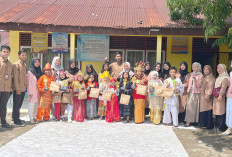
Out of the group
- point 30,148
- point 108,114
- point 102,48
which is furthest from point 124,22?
point 30,148

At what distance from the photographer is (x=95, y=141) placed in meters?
4.61

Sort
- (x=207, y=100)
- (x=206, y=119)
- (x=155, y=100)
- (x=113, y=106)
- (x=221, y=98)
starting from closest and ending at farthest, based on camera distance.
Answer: (x=221, y=98) < (x=207, y=100) < (x=206, y=119) < (x=155, y=100) < (x=113, y=106)

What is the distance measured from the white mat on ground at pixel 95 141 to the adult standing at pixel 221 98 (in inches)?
47.2

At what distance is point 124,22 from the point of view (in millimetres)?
7633

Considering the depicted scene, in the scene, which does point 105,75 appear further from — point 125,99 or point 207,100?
point 207,100

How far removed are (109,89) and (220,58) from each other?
5171 millimetres

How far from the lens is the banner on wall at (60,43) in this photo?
8.82 metres

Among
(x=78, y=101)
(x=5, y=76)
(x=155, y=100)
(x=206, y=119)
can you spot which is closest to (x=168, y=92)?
(x=155, y=100)

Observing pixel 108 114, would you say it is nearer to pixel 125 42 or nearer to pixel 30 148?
pixel 30 148

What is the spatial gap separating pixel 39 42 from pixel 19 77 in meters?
3.97

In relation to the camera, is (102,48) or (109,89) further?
(102,48)

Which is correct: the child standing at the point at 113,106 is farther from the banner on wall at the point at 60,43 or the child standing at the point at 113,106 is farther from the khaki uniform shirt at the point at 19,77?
the banner on wall at the point at 60,43

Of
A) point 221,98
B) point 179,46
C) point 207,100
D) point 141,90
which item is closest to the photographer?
point 221,98

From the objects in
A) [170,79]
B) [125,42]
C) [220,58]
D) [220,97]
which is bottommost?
[220,97]
